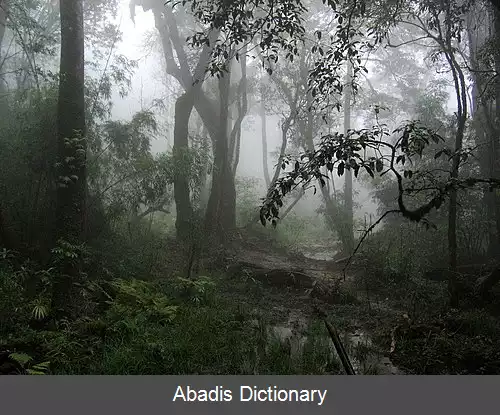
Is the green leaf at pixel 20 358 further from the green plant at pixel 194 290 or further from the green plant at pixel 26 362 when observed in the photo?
the green plant at pixel 194 290

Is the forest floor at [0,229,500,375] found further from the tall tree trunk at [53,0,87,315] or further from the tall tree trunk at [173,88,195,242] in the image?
the tall tree trunk at [173,88,195,242]

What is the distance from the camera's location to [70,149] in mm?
6125

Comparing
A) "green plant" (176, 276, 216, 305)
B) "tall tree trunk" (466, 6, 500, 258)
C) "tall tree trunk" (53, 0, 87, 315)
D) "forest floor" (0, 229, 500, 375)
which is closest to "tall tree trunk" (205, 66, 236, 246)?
"forest floor" (0, 229, 500, 375)

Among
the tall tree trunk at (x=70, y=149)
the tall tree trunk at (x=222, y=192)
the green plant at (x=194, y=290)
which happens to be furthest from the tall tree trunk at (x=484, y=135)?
the tall tree trunk at (x=70, y=149)

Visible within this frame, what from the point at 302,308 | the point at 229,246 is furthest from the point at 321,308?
the point at 229,246

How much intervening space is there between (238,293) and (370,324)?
289 centimetres

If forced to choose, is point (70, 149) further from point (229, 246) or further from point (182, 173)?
point (229, 246)

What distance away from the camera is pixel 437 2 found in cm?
708

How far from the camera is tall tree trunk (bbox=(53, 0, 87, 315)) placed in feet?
18.9

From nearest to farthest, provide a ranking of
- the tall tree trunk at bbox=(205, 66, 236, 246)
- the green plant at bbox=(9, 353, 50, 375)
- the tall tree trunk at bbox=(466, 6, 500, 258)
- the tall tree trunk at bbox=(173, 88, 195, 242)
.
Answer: the green plant at bbox=(9, 353, 50, 375) < the tall tree trunk at bbox=(466, 6, 500, 258) < the tall tree trunk at bbox=(173, 88, 195, 242) < the tall tree trunk at bbox=(205, 66, 236, 246)

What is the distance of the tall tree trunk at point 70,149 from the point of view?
575 centimetres

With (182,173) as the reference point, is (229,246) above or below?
below

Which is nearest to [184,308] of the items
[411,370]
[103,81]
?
[411,370]
